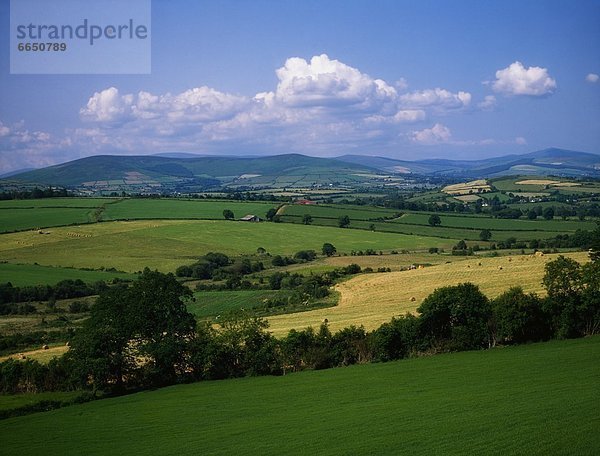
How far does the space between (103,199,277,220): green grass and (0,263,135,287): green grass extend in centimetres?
4359

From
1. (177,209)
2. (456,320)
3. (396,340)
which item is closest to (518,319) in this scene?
(456,320)

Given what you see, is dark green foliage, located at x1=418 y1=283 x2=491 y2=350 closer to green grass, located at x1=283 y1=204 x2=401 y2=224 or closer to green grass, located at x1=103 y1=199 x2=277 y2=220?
green grass, located at x1=283 y1=204 x2=401 y2=224

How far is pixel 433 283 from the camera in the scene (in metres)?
61.2

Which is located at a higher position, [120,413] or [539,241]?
[539,241]

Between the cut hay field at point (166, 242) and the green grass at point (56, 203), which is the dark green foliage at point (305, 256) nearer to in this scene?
the cut hay field at point (166, 242)

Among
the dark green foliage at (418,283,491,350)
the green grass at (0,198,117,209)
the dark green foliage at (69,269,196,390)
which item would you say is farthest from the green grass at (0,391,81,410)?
the green grass at (0,198,117,209)

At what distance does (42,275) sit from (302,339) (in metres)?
46.0

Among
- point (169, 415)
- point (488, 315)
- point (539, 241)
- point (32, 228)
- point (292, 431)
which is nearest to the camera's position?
point (292, 431)

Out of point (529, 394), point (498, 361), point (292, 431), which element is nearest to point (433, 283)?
point (498, 361)

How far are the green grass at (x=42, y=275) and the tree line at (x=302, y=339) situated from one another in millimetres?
32880

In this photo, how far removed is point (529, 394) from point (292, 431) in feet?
36.6

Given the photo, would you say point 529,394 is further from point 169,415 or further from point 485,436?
point 169,415

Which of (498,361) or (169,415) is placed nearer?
(169,415)

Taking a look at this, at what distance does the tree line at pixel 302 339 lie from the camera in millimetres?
40969
